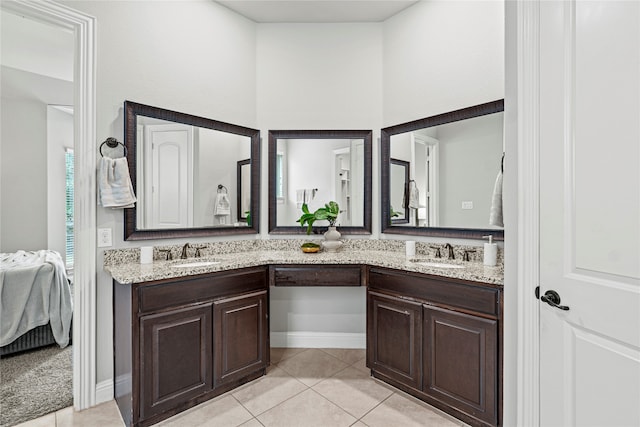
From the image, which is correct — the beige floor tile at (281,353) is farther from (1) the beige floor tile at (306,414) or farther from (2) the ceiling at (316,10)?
(2) the ceiling at (316,10)

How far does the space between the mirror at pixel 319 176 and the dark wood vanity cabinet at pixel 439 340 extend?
2.51 feet

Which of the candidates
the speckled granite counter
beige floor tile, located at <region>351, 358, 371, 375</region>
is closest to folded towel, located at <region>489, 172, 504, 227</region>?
the speckled granite counter

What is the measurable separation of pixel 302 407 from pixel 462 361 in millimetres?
1012

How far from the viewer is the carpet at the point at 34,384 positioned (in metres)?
1.95

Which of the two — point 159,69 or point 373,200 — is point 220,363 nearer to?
point 373,200

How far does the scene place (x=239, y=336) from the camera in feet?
7.23

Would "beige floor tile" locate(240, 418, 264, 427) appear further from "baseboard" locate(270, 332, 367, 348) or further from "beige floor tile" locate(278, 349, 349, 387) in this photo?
"baseboard" locate(270, 332, 367, 348)

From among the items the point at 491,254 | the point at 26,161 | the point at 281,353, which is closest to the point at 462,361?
the point at 491,254

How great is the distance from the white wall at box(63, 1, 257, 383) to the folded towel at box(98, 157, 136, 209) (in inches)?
4.7

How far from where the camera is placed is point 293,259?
2371 millimetres

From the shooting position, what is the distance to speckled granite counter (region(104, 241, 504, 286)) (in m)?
1.83

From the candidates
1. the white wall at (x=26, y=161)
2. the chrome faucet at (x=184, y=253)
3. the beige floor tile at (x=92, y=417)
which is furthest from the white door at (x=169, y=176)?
the white wall at (x=26, y=161)
